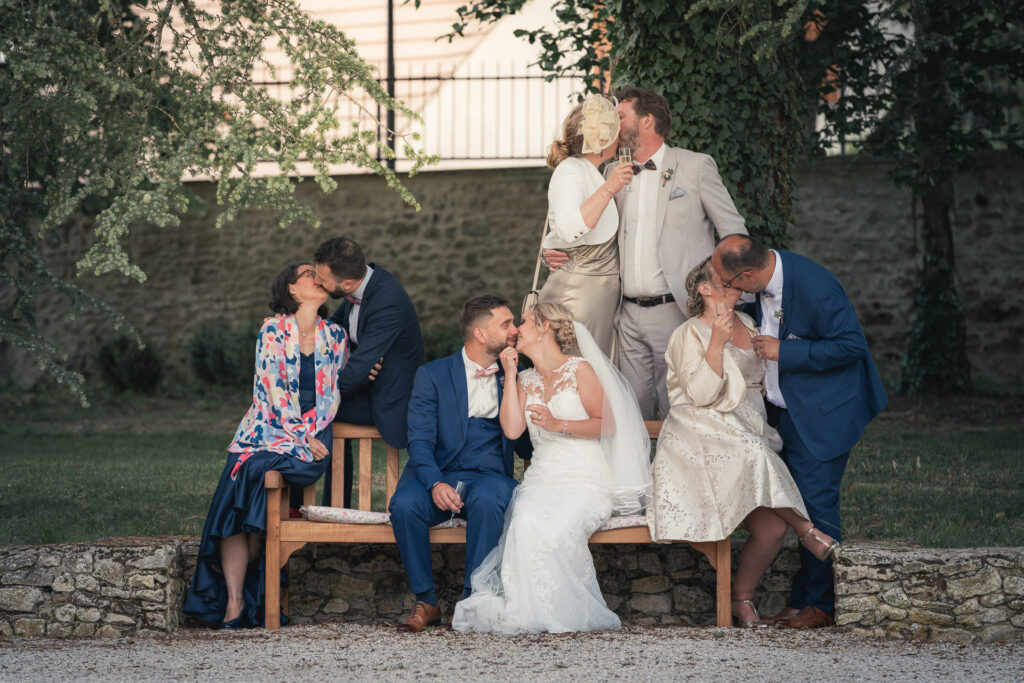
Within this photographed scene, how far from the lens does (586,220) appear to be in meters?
4.75

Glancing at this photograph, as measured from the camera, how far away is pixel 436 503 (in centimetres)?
464

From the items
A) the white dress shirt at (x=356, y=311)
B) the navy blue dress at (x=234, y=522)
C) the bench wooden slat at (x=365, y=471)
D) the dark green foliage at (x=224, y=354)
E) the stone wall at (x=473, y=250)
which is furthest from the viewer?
the dark green foliage at (x=224, y=354)

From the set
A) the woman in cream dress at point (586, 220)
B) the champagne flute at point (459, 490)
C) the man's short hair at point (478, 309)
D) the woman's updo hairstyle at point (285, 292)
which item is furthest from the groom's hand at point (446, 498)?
the woman's updo hairstyle at point (285, 292)

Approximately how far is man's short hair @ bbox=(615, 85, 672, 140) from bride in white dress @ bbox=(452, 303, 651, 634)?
2.94ft

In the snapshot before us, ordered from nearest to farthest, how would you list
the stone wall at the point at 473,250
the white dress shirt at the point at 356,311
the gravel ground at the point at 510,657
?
the gravel ground at the point at 510,657 → the white dress shirt at the point at 356,311 → the stone wall at the point at 473,250

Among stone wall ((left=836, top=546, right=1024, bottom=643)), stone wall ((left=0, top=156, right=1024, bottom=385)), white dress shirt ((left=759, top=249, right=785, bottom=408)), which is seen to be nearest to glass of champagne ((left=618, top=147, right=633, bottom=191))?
white dress shirt ((left=759, top=249, right=785, bottom=408))

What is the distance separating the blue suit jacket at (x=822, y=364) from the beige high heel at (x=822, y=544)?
306 mm

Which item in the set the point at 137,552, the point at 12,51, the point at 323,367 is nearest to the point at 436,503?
the point at 323,367

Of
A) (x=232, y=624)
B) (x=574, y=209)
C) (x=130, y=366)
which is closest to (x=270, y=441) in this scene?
(x=232, y=624)

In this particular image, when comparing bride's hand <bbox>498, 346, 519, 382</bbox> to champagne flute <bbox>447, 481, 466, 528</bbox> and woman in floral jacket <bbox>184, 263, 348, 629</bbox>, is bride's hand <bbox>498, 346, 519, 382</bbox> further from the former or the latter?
woman in floral jacket <bbox>184, 263, 348, 629</bbox>

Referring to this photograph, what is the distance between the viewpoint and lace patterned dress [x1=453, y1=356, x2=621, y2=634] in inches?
175

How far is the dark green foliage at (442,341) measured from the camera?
41.2 feet

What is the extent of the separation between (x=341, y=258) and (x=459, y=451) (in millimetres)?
996

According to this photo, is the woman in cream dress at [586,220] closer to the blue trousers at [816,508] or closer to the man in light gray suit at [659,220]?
the man in light gray suit at [659,220]
